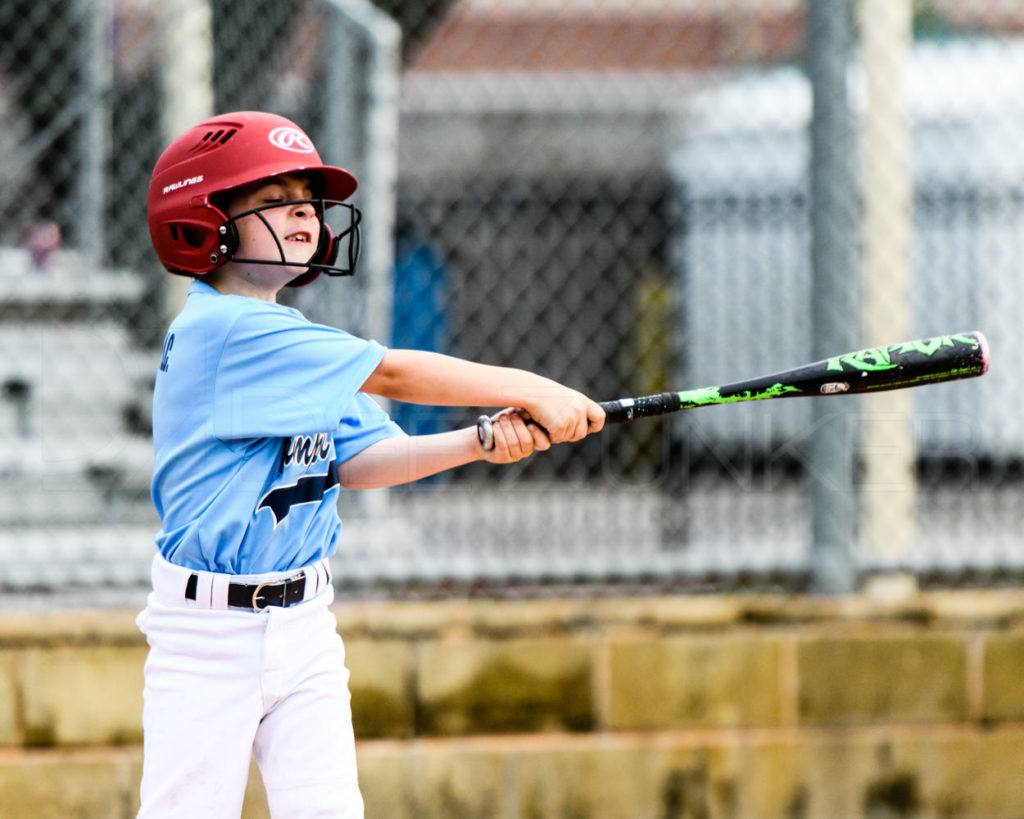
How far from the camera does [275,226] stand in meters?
2.35

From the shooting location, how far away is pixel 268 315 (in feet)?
7.43

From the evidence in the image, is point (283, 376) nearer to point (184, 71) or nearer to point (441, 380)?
point (441, 380)

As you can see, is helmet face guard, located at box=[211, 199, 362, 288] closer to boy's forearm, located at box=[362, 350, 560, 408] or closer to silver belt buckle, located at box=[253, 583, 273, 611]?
boy's forearm, located at box=[362, 350, 560, 408]

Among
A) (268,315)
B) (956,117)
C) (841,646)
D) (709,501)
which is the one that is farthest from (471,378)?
(956,117)

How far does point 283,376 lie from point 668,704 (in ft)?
6.07

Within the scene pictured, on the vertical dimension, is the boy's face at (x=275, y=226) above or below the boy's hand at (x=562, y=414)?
above

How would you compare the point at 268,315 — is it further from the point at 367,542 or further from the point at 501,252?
the point at 501,252

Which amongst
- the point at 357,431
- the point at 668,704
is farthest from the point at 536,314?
the point at 357,431

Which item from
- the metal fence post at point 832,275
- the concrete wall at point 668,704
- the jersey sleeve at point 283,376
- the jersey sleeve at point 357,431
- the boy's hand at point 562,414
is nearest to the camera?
the jersey sleeve at point 283,376

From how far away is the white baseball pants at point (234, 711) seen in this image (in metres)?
2.29

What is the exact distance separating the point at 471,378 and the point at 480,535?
1.81 meters

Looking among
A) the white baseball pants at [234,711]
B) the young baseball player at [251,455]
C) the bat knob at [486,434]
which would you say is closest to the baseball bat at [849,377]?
the bat knob at [486,434]

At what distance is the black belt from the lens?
2.29 metres

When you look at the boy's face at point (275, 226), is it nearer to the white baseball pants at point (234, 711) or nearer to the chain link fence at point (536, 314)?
the white baseball pants at point (234, 711)
